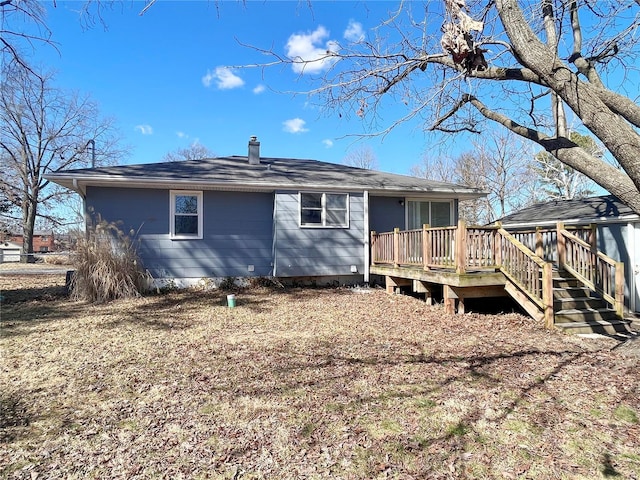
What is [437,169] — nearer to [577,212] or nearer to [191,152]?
[577,212]

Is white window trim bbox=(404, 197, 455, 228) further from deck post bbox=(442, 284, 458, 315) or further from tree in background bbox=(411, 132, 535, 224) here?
tree in background bbox=(411, 132, 535, 224)

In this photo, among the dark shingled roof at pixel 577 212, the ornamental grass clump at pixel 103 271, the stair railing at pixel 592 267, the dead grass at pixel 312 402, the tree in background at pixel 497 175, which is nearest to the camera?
the dead grass at pixel 312 402

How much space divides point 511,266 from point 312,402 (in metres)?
5.11

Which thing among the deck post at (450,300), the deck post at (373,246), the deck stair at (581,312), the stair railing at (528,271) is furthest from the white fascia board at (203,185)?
the deck stair at (581,312)

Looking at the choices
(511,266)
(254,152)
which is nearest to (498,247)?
(511,266)

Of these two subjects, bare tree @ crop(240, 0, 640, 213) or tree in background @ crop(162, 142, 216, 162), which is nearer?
bare tree @ crop(240, 0, 640, 213)

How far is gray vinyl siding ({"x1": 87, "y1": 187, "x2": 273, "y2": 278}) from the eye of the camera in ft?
31.4

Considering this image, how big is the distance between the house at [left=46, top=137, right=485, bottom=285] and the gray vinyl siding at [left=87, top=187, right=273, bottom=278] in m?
0.02

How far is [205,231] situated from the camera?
10062 mm

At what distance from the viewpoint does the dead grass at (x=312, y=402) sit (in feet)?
8.57

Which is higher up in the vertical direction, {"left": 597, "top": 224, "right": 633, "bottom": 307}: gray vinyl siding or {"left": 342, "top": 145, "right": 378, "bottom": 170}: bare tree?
{"left": 342, "top": 145, "right": 378, "bottom": 170}: bare tree

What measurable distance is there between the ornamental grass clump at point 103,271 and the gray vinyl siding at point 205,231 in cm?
77

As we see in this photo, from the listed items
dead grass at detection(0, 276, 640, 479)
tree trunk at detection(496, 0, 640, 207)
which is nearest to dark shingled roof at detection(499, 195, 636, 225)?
dead grass at detection(0, 276, 640, 479)

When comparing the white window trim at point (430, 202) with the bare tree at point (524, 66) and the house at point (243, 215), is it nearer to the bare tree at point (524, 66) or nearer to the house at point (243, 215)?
the house at point (243, 215)
